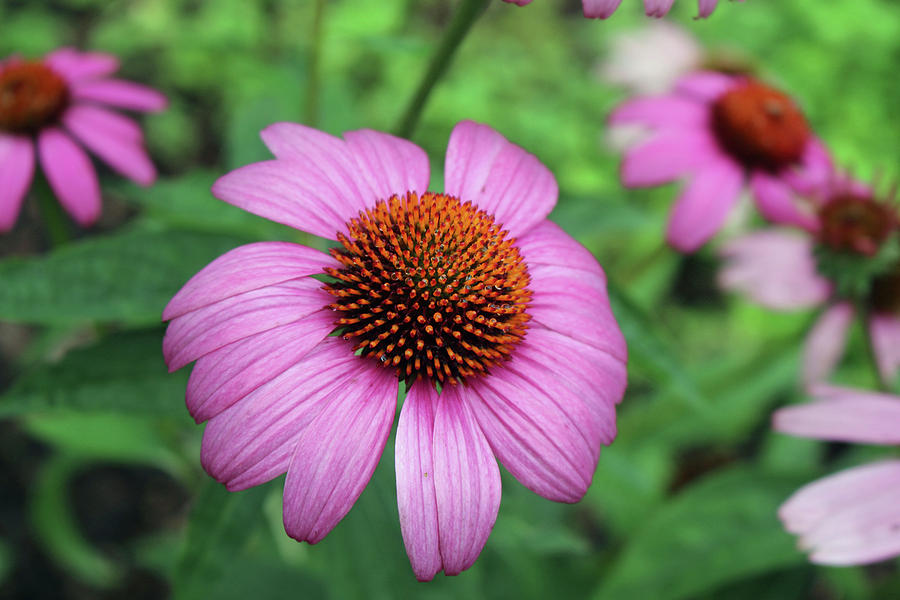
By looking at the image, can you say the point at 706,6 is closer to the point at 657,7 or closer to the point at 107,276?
the point at 657,7

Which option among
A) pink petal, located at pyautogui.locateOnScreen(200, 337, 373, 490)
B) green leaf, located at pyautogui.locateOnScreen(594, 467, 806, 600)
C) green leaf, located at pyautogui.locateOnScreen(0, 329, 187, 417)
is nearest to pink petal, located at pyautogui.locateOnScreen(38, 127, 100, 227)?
green leaf, located at pyautogui.locateOnScreen(0, 329, 187, 417)

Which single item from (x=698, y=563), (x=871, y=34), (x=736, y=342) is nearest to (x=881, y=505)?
(x=698, y=563)

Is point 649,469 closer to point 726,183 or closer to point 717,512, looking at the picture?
point 717,512

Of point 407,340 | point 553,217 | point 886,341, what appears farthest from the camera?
point 886,341

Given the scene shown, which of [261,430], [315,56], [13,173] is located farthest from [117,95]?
[261,430]

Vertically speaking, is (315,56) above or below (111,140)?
above
